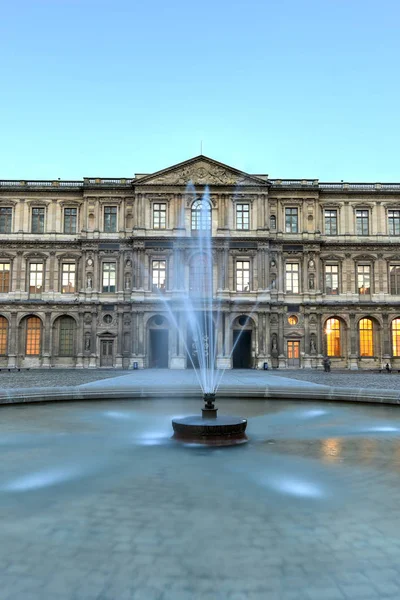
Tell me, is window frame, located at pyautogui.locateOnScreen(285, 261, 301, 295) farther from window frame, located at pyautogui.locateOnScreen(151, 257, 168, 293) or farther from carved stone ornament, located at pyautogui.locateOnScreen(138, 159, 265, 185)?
window frame, located at pyautogui.locateOnScreen(151, 257, 168, 293)

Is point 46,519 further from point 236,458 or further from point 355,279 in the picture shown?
point 355,279

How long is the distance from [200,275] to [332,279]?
1114 cm

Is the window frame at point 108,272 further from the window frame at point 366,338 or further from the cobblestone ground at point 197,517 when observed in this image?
the cobblestone ground at point 197,517

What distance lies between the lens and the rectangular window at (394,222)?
132 feet

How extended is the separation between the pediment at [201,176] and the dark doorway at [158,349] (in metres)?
12.0

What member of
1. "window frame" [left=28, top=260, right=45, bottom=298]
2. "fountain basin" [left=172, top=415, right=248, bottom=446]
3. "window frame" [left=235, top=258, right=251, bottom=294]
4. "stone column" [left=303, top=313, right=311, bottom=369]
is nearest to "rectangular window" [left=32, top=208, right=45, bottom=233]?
"window frame" [left=28, top=260, right=45, bottom=298]

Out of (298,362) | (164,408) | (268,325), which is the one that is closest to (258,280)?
(268,325)

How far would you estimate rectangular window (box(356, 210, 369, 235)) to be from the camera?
40.2 meters

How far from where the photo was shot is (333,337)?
130 ft

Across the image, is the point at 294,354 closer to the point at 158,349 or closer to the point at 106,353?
the point at 158,349

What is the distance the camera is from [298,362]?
38344mm

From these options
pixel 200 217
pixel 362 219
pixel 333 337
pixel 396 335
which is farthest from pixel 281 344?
pixel 362 219

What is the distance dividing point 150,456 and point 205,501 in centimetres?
251

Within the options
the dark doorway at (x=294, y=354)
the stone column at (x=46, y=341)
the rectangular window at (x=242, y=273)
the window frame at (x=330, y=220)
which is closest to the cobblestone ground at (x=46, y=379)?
the stone column at (x=46, y=341)
